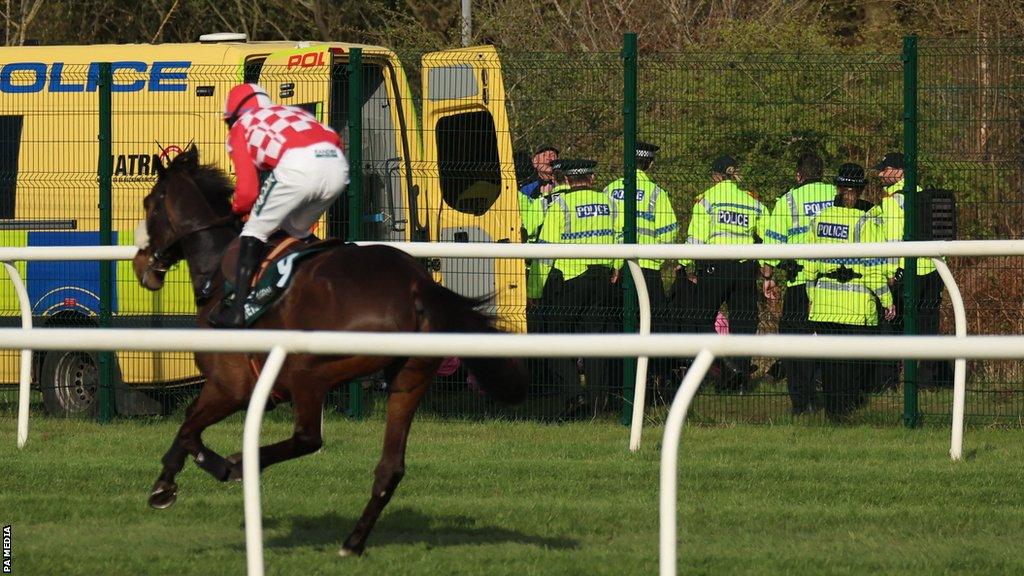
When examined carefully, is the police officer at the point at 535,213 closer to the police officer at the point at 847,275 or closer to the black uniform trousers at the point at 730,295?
the black uniform trousers at the point at 730,295

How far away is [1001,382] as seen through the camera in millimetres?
10672

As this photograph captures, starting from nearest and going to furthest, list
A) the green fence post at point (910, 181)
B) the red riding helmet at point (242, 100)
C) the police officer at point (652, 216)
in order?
the red riding helmet at point (242, 100) → the green fence post at point (910, 181) → the police officer at point (652, 216)

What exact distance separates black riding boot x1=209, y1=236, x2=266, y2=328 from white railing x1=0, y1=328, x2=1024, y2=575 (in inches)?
75.3

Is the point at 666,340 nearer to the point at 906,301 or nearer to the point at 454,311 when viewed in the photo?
the point at 454,311

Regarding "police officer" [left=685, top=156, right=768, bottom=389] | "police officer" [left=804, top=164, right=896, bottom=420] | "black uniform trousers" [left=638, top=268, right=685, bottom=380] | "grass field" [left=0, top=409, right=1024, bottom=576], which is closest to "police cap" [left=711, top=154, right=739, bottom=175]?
"police officer" [left=685, top=156, right=768, bottom=389]

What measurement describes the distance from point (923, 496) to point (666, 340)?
3.64 meters

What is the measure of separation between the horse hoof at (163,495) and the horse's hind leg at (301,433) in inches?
11.9

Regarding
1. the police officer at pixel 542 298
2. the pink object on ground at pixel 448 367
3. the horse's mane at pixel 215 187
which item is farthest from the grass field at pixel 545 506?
the horse's mane at pixel 215 187

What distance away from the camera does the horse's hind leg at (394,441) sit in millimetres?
6457

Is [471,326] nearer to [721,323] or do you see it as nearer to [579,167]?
[721,323]

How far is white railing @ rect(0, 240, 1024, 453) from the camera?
8.69 meters

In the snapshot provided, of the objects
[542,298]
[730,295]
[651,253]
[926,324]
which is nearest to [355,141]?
[542,298]

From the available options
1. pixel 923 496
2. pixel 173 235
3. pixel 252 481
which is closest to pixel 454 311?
pixel 173 235

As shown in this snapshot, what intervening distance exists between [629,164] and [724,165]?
0.66 m
